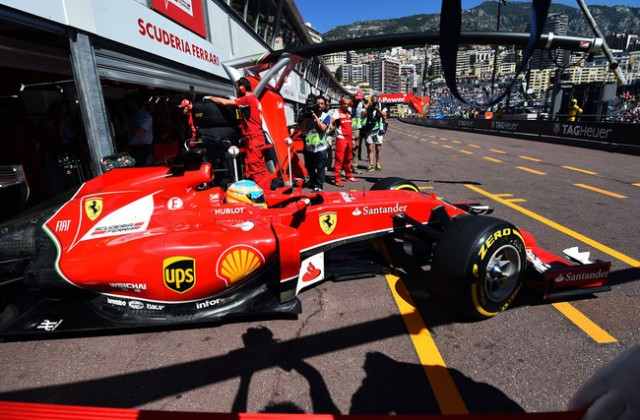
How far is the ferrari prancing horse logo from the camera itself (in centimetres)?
300

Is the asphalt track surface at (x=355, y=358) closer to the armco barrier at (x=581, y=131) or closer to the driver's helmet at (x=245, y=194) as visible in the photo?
the driver's helmet at (x=245, y=194)

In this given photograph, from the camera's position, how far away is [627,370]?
2.69 ft

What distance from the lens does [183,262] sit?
2.41m

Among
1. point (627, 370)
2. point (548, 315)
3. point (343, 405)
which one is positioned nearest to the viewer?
point (627, 370)

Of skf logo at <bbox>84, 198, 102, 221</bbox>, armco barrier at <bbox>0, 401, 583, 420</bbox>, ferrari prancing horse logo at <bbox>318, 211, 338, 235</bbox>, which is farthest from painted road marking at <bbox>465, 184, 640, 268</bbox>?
skf logo at <bbox>84, 198, 102, 221</bbox>

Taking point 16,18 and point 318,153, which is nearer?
point 16,18

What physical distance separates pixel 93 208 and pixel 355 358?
7.19ft

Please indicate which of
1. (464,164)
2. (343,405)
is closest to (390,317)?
(343,405)

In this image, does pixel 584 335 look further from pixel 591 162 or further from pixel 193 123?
pixel 591 162

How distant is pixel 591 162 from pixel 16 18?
12317 millimetres

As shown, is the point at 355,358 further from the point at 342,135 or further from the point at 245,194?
the point at 342,135

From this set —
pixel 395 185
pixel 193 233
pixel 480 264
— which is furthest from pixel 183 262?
pixel 395 185

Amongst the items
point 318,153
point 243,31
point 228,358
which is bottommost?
point 228,358

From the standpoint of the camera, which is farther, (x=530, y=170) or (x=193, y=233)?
(x=530, y=170)
